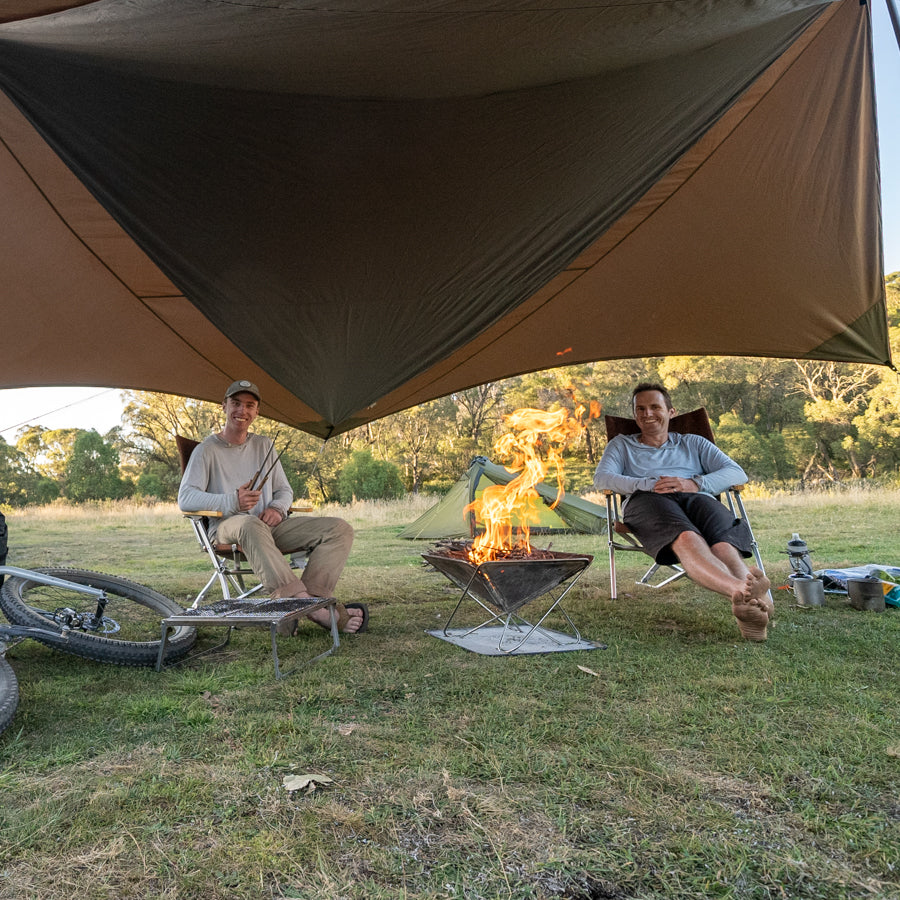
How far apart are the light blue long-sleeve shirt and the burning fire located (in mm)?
209

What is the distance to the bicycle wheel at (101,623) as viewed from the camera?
229 centimetres

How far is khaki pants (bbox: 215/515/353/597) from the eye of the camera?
276 cm

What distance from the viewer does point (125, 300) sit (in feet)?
11.5

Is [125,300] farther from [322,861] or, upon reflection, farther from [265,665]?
[322,861]

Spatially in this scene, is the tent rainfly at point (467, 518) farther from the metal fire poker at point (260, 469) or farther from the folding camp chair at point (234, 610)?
the folding camp chair at point (234, 610)

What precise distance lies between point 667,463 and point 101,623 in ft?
8.01

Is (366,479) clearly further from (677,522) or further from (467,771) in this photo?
(467,771)

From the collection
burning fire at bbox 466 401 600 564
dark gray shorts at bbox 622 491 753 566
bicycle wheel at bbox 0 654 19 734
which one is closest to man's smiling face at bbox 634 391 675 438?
burning fire at bbox 466 401 600 564

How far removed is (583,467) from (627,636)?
50.2 feet

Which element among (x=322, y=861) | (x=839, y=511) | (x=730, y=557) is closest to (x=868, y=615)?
(x=730, y=557)

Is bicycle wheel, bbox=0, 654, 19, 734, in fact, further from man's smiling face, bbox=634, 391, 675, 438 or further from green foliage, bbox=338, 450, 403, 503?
green foliage, bbox=338, 450, 403, 503

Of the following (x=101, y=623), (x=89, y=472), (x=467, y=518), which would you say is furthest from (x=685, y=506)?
(x=89, y=472)

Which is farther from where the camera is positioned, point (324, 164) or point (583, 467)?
point (583, 467)

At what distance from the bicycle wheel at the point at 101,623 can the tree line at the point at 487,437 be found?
41.9 ft
